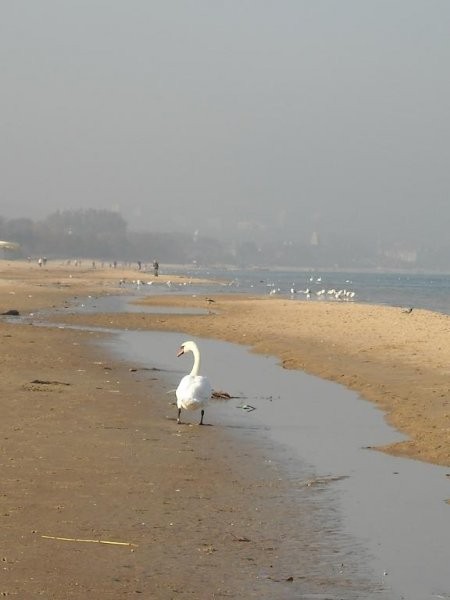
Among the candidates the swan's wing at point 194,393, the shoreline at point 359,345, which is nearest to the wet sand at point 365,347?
the shoreline at point 359,345

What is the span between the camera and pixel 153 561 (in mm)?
7754

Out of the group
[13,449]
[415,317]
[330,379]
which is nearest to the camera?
[13,449]

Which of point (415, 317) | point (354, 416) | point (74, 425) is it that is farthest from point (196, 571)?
point (415, 317)

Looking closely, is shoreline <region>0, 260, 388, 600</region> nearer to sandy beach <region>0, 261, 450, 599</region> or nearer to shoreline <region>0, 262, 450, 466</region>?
sandy beach <region>0, 261, 450, 599</region>

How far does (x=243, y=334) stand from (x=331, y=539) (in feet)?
77.3

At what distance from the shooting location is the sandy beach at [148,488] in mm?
7402

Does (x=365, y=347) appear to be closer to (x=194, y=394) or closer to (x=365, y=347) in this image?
(x=365, y=347)

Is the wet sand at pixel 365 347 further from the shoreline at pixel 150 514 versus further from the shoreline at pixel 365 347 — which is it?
the shoreline at pixel 150 514

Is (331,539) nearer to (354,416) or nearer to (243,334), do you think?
(354,416)

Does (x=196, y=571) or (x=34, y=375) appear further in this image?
(x=34, y=375)

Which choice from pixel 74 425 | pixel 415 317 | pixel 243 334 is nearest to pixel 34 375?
pixel 74 425

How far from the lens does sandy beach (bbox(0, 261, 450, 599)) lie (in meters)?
7.40

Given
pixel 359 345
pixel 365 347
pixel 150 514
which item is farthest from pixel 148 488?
pixel 359 345

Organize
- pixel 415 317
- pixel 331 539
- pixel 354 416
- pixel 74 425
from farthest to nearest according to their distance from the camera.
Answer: pixel 415 317
pixel 354 416
pixel 74 425
pixel 331 539
